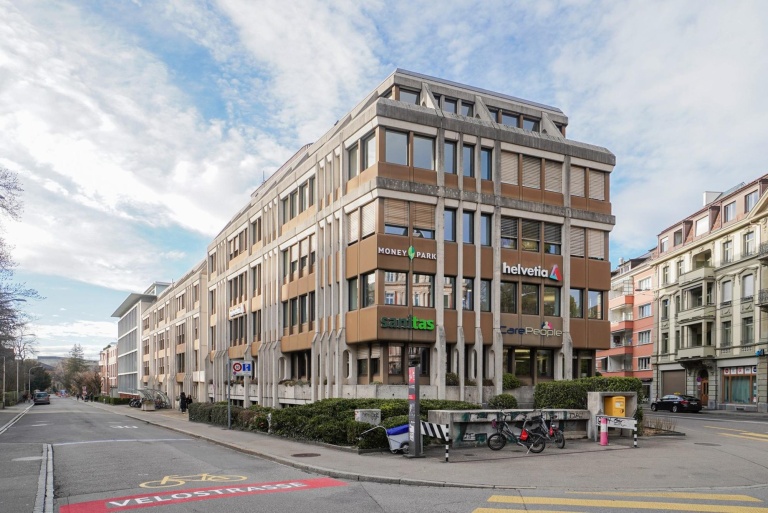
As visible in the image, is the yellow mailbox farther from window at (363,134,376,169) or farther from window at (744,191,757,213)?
window at (744,191,757,213)

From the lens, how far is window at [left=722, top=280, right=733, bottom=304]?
5453 cm

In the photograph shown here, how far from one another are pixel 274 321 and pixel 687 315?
1430 inches

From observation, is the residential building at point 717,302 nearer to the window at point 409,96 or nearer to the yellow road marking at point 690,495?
the window at point 409,96

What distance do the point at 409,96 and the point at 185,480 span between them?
24.2 metres

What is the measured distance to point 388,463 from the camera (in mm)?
16875

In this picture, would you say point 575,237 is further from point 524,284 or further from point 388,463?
point 388,463

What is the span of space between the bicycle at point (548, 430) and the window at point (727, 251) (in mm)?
40664

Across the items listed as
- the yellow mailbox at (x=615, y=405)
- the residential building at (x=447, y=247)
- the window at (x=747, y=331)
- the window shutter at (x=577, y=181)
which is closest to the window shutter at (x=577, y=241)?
the residential building at (x=447, y=247)

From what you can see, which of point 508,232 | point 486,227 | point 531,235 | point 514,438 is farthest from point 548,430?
point 531,235

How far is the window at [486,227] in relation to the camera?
3350 cm

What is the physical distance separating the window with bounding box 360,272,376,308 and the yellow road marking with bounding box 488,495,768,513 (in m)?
18.4

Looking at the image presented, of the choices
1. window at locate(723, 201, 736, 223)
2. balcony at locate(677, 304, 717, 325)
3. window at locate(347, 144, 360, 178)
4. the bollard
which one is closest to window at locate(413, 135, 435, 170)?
window at locate(347, 144, 360, 178)

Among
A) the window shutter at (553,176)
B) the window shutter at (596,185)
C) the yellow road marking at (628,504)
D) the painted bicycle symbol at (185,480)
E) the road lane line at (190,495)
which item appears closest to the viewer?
the yellow road marking at (628,504)

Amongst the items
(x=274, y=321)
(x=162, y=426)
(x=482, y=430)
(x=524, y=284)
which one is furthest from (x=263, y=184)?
(x=482, y=430)
